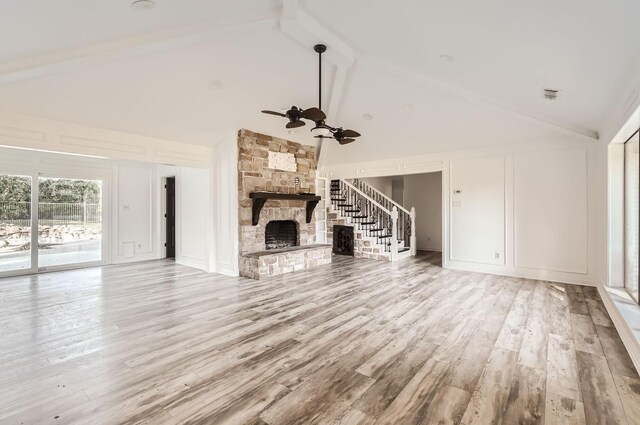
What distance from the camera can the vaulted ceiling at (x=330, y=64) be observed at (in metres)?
2.76

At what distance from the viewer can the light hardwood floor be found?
2.09 metres

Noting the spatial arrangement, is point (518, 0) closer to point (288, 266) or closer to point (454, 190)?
point (454, 190)

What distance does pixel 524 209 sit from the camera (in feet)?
19.7

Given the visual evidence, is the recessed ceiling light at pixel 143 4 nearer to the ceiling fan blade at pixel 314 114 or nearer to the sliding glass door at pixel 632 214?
the ceiling fan blade at pixel 314 114

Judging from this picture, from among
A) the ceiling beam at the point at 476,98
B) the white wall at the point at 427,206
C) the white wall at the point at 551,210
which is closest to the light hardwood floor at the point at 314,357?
the white wall at the point at 551,210

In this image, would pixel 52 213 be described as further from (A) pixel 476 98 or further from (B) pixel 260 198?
(A) pixel 476 98

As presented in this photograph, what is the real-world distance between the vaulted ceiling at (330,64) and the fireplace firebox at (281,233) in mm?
2529

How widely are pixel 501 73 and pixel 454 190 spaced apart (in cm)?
353

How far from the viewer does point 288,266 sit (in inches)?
261

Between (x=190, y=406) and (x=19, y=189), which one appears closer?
(x=190, y=406)

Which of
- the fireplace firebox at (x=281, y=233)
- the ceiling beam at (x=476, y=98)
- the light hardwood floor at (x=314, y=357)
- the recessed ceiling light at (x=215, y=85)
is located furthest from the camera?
the fireplace firebox at (x=281, y=233)

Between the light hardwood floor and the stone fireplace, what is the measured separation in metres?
1.31

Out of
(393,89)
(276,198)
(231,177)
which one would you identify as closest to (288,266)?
(276,198)

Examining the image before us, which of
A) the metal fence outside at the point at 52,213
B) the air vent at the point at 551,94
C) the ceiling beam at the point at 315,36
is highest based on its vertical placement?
the ceiling beam at the point at 315,36
